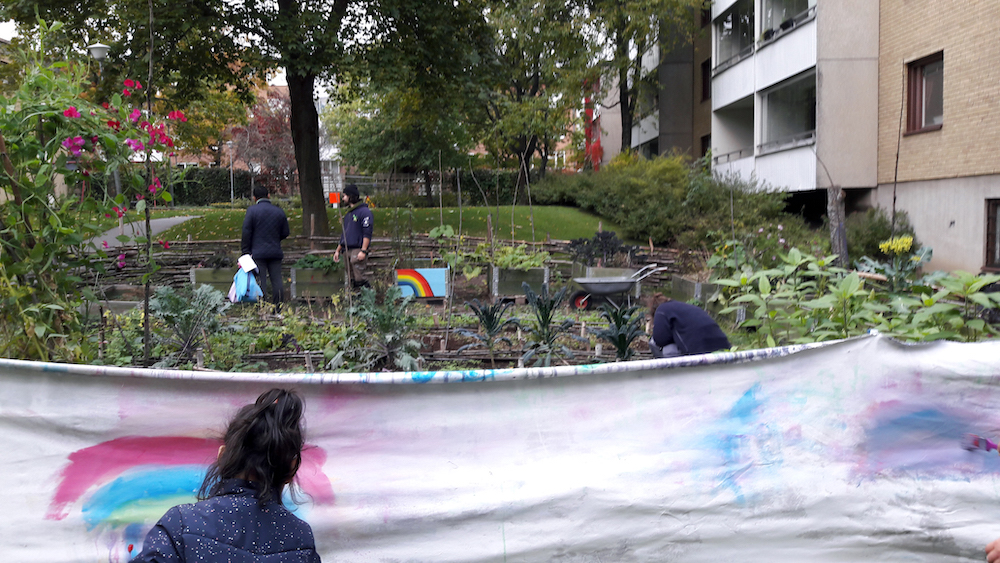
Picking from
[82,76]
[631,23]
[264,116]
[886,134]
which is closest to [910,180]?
[886,134]

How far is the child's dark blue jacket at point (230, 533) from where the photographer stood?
75.9 inches

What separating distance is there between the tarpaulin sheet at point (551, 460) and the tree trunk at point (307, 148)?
13998 millimetres

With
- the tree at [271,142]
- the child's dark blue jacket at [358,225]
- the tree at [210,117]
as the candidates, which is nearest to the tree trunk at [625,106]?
the tree at [210,117]

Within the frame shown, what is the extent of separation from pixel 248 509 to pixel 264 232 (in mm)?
7351

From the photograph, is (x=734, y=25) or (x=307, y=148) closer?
(x=307, y=148)

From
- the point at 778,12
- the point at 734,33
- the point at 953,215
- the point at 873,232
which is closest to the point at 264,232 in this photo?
the point at 873,232

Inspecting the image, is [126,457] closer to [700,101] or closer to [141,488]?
[141,488]

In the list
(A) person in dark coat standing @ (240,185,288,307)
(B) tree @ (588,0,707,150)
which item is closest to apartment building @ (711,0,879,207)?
(B) tree @ (588,0,707,150)

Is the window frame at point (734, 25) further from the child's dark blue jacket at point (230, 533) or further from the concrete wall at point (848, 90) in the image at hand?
the child's dark blue jacket at point (230, 533)

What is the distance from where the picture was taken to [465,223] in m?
20.1

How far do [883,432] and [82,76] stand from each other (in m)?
4.79

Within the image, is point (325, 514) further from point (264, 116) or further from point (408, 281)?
point (264, 116)

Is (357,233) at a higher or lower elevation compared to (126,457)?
higher

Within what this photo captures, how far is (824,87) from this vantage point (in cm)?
1647
